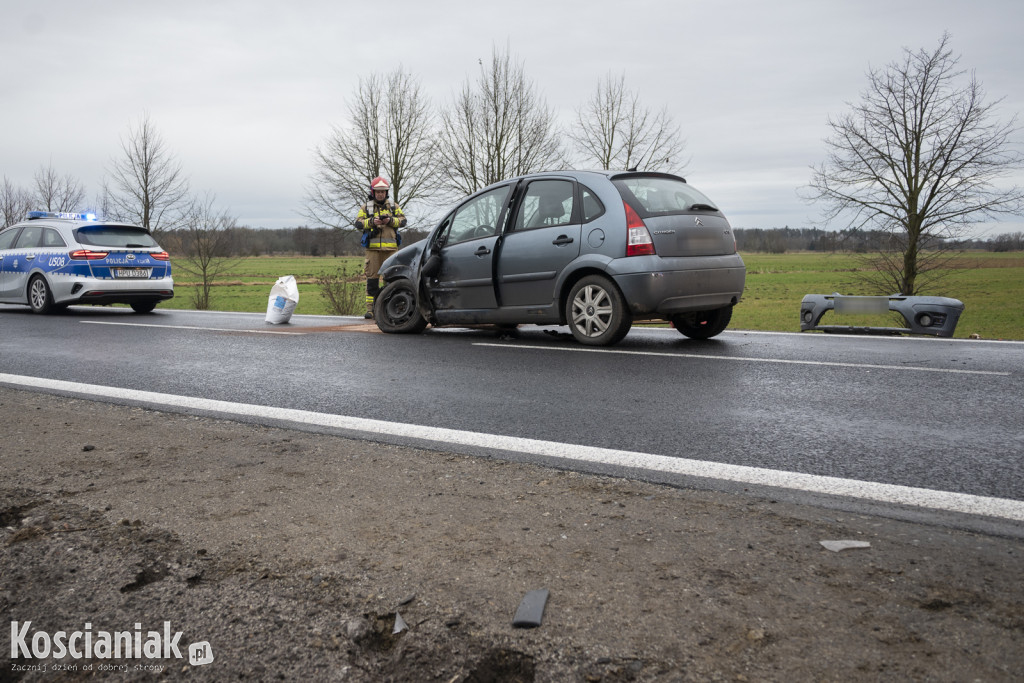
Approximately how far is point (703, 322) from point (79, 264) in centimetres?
1053

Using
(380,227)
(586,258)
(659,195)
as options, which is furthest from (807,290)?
(586,258)

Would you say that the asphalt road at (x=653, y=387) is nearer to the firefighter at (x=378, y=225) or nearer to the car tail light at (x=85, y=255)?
the firefighter at (x=378, y=225)

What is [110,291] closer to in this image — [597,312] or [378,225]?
[378,225]

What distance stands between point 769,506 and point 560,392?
8.55 feet

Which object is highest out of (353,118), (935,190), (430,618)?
(353,118)

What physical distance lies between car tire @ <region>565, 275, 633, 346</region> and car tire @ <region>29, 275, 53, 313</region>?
402 inches

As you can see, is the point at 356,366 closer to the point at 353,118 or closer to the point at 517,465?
the point at 517,465

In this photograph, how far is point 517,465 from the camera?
346 cm

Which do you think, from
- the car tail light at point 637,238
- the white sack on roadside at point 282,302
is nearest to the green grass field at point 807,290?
the car tail light at point 637,238

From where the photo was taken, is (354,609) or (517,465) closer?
(354,609)

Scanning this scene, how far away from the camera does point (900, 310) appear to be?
953 cm

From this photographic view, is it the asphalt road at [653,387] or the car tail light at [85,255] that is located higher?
the car tail light at [85,255]

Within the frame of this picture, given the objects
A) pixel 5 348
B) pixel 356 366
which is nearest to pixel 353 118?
pixel 5 348

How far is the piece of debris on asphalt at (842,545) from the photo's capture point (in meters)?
2.42
